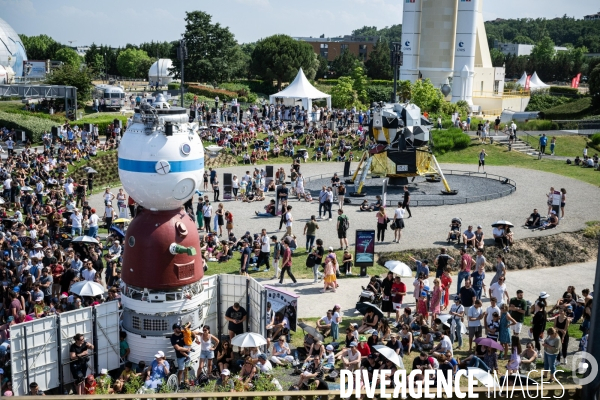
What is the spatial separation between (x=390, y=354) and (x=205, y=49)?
2817 inches

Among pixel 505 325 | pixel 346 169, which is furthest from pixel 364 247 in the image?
pixel 346 169

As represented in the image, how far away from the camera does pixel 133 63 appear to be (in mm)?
108312

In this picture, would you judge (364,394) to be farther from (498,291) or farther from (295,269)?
(295,269)

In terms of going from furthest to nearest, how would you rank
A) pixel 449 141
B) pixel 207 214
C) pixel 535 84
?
pixel 535 84, pixel 449 141, pixel 207 214

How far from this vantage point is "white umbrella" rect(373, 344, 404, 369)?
1299 centimetres

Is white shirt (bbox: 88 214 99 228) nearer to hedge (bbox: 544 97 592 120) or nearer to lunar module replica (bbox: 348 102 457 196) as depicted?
lunar module replica (bbox: 348 102 457 196)

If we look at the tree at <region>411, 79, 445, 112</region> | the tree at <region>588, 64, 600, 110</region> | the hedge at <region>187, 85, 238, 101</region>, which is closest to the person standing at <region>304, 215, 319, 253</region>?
the tree at <region>411, 79, 445, 112</region>

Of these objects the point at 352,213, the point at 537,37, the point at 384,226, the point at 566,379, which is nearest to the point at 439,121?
the point at 352,213

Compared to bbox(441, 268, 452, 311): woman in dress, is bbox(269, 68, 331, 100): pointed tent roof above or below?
above

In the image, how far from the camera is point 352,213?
2984 cm

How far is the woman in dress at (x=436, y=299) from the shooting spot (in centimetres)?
1728

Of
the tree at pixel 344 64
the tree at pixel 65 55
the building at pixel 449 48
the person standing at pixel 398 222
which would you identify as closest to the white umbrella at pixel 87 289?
the person standing at pixel 398 222

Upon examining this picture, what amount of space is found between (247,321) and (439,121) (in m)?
37.2

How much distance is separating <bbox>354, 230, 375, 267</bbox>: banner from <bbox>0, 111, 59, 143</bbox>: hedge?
98.1 feet
